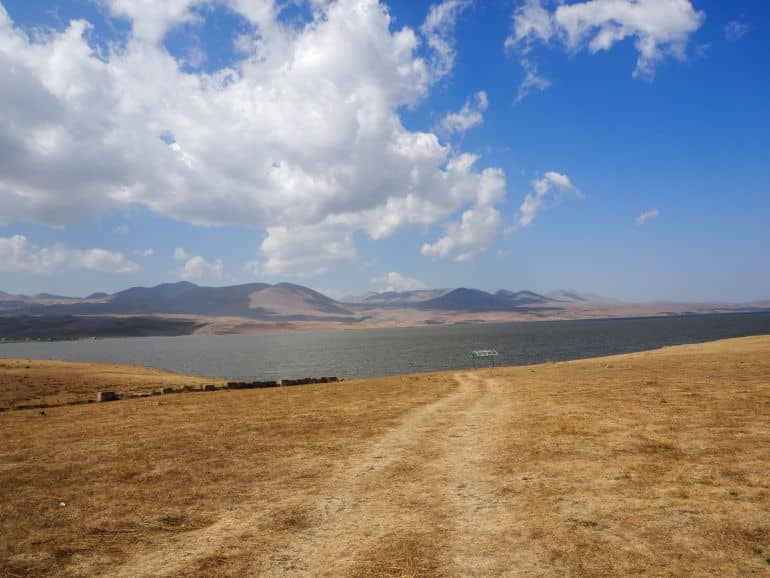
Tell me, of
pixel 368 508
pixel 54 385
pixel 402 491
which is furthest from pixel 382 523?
pixel 54 385

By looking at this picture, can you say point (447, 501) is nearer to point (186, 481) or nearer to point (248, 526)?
point (248, 526)

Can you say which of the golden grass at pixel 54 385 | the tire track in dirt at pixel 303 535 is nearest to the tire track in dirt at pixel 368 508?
the tire track in dirt at pixel 303 535

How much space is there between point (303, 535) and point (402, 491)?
3.59 meters

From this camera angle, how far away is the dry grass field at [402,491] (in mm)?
9750

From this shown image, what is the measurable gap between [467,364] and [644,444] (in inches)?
A: 3034

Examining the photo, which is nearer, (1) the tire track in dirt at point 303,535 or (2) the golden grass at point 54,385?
(1) the tire track in dirt at point 303,535

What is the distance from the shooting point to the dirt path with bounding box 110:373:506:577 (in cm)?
966

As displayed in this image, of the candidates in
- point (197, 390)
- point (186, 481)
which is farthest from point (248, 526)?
point (197, 390)

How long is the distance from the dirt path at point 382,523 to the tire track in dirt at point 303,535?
2 cm

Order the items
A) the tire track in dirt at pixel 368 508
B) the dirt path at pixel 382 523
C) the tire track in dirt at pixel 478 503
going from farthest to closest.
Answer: the tire track in dirt at pixel 368 508, the dirt path at pixel 382 523, the tire track in dirt at pixel 478 503

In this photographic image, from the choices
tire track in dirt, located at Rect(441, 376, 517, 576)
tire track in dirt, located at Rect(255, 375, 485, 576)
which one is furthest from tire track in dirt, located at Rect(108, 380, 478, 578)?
tire track in dirt, located at Rect(441, 376, 517, 576)

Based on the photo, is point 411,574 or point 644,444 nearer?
Answer: point 411,574

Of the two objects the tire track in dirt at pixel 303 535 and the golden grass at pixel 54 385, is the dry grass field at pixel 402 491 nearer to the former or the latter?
the tire track in dirt at pixel 303 535

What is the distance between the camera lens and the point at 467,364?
93.3 metres
